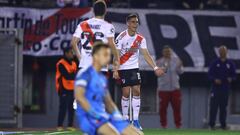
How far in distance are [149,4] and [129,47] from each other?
8647 millimetres

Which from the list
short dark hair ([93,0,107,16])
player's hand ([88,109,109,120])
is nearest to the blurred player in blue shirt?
short dark hair ([93,0,107,16])

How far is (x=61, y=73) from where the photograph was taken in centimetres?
2259

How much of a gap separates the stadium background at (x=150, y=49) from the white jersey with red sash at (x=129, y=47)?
678cm

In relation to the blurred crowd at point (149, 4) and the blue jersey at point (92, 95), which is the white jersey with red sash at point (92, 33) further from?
the blurred crowd at point (149, 4)

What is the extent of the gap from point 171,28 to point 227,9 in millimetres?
1778

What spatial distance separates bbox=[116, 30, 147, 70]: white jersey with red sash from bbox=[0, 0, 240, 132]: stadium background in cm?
678

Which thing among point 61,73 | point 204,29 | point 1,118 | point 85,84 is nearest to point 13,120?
point 1,118

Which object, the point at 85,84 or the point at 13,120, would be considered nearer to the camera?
the point at 85,84

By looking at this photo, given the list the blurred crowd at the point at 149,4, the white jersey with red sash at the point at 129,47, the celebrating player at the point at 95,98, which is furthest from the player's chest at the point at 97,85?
the blurred crowd at the point at 149,4

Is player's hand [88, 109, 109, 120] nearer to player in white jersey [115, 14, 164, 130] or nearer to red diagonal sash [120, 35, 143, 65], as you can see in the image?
player in white jersey [115, 14, 164, 130]

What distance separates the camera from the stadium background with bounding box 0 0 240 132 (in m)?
24.5

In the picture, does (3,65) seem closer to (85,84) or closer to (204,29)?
(204,29)

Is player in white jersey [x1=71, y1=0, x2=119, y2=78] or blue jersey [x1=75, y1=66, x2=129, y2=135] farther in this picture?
player in white jersey [x1=71, y1=0, x2=119, y2=78]

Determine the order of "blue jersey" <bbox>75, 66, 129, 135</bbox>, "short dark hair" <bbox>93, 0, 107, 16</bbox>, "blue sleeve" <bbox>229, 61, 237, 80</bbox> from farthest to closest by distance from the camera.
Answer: "blue sleeve" <bbox>229, 61, 237, 80</bbox>, "short dark hair" <bbox>93, 0, 107, 16</bbox>, "blue jersey" <bbox>75, 66, 129, 135</bbox>
